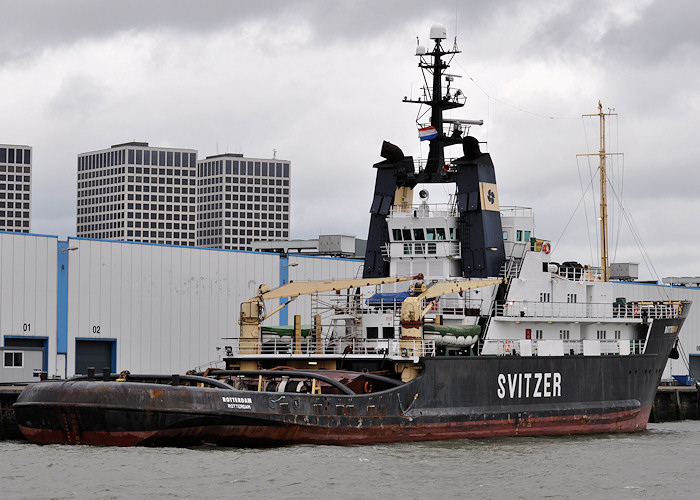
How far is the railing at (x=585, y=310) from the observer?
159 ft

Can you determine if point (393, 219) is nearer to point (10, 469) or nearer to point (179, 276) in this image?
point (179, 276)

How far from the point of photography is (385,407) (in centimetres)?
4062

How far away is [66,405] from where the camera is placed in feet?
120

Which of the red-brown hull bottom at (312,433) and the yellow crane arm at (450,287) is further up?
the yellow crane arm at (450,287)

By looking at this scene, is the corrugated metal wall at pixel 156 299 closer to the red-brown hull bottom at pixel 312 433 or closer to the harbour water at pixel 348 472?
the harbour water at pixel 348 472

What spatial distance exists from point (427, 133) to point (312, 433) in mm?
17205

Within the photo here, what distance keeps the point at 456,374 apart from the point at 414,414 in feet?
8.31

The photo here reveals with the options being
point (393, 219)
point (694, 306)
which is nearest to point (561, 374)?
point (393, 219)

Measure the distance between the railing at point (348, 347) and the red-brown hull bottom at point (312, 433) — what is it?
8.49ft

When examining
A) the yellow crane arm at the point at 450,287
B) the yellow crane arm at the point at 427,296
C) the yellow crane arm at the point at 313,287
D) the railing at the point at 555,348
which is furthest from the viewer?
the railing at the point at 555,348

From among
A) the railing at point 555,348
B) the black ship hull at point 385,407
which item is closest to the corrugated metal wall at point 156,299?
the railing at point 555,348

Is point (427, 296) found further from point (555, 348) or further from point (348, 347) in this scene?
point (555, 348)

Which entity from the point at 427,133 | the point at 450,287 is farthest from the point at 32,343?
the point at 450,287

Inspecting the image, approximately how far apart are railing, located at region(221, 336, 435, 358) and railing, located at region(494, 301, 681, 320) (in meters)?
5.82
